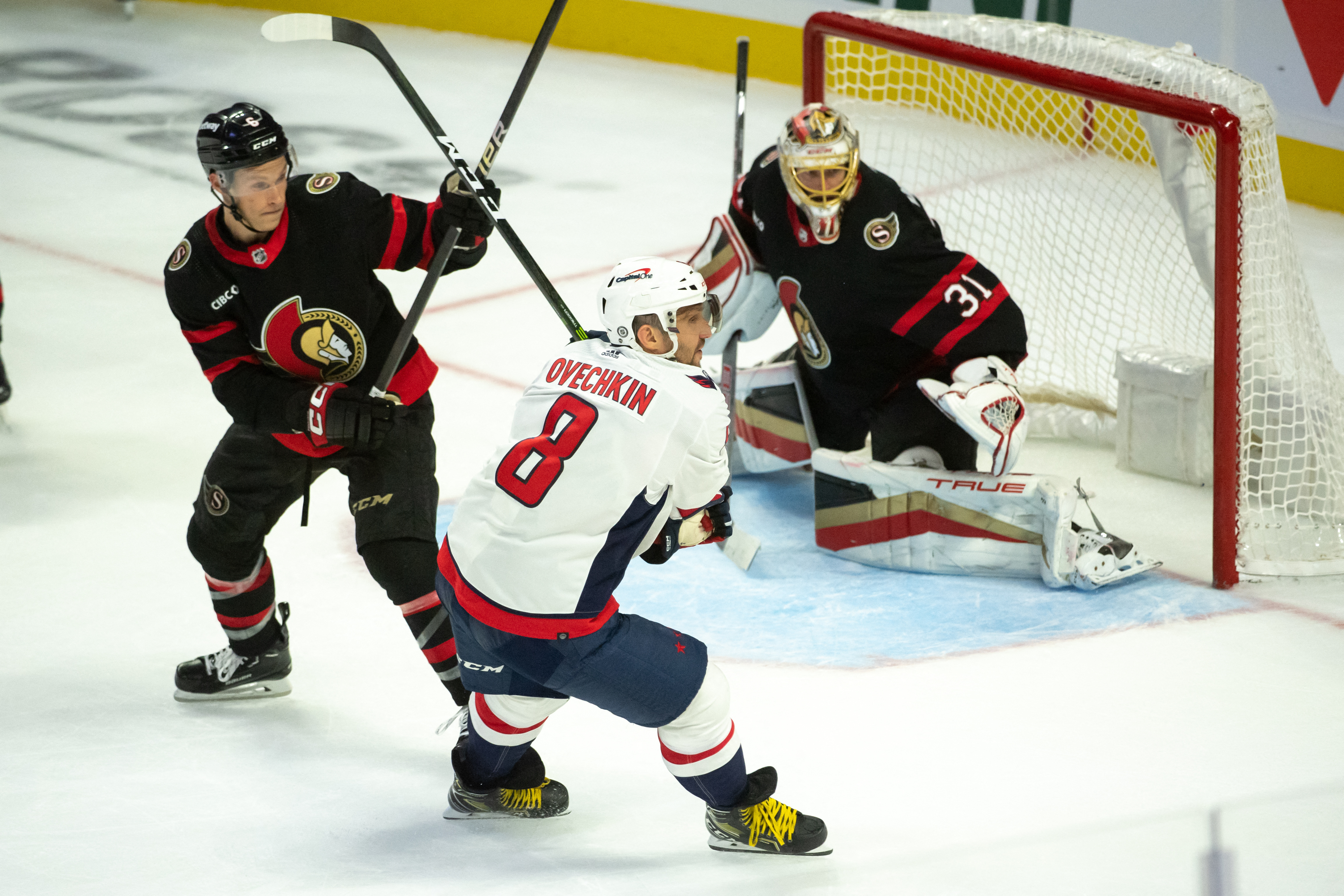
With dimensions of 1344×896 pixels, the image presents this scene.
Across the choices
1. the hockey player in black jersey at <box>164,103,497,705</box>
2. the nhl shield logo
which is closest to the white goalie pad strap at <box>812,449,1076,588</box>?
the nhl shield logo

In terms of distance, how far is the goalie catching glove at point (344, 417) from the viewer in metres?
2.58

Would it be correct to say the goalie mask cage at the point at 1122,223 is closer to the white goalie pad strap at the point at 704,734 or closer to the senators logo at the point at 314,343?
the white goalie pad strap at the point at 704,734

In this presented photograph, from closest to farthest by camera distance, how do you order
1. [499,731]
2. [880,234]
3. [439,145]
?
[499,731] < [439,145] < [880,234]

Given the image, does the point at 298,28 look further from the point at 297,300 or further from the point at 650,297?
the point at 650,297

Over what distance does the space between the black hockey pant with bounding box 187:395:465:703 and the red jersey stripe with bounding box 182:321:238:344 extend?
0.17 meters

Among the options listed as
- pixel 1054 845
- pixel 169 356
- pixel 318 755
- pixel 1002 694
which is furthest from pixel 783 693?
pixel 169 356

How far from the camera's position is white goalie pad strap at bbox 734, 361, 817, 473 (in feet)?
12.6

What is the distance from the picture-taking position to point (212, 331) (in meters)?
2.68

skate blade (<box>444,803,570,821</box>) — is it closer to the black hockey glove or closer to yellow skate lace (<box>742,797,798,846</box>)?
yellow skate lace (<box>742,797,798,846</box>)

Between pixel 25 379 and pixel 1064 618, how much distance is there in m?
3.07

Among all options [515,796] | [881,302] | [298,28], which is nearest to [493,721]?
[515,796]

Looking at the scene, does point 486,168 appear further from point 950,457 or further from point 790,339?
point 790,339

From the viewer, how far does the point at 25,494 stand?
3.94 meters

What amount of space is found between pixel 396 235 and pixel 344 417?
1.26 ft
